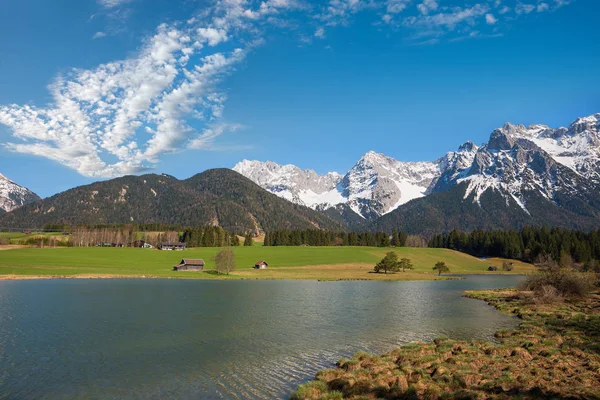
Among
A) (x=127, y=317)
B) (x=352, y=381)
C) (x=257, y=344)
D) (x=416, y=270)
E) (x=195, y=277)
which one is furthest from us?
(x=416, y=270)

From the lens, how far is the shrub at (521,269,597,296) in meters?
61.9

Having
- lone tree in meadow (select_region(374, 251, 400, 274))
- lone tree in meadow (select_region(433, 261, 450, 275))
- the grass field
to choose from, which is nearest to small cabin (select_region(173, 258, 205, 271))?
the grass field

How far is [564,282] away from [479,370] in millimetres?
50484

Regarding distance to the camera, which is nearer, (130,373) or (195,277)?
(130,373)

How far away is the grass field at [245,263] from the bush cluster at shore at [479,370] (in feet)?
252

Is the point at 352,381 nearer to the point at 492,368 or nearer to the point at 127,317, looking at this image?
the point at 492,368

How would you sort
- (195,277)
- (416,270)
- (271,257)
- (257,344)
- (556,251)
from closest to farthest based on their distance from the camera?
1. (257,344)
2. (195,277)
3. (416,270)
4. (271,257)
5. (556,251)

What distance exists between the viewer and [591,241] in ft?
579

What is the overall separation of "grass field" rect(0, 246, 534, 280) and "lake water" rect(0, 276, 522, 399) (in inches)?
1728

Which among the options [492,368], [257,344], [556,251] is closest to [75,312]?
[257,344]

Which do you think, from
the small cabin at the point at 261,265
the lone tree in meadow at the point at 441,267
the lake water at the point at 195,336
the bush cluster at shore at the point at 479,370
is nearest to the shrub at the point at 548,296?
the lake water at the point at 195,336

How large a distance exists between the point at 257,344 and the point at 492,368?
1754 cm

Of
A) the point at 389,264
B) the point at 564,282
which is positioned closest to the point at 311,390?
the point at 564,282

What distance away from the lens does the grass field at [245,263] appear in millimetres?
107000
